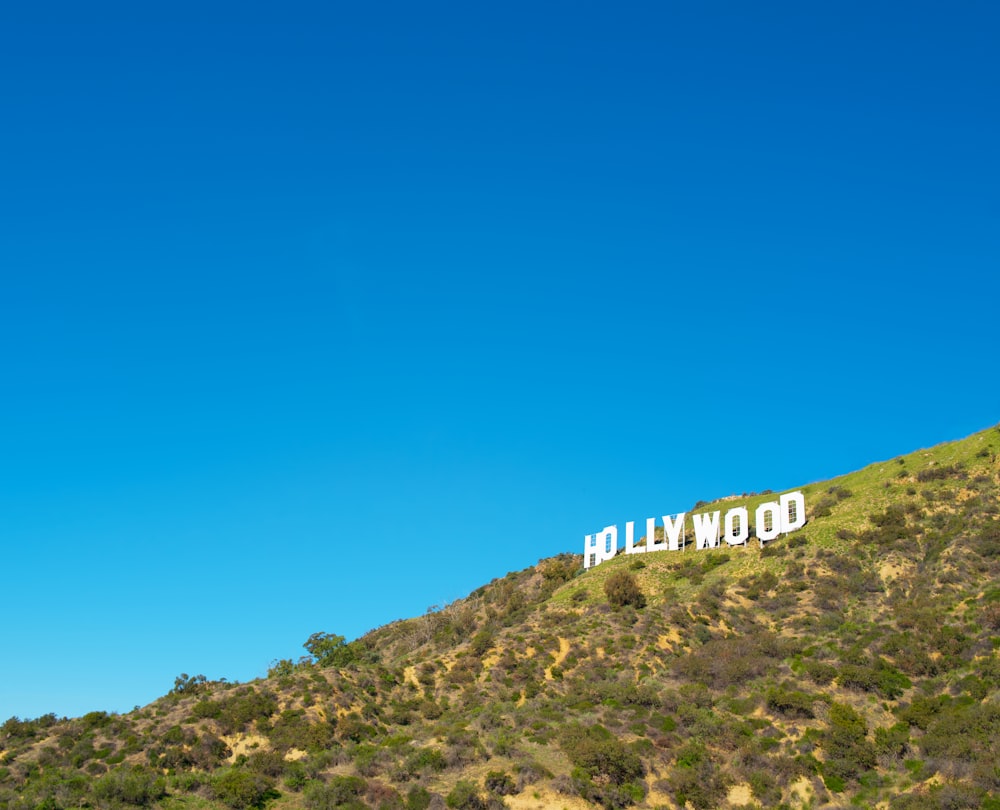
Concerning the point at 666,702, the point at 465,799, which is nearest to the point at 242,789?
the point at 465,799

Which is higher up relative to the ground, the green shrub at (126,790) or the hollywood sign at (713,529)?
the hollywood sign at (713,529)

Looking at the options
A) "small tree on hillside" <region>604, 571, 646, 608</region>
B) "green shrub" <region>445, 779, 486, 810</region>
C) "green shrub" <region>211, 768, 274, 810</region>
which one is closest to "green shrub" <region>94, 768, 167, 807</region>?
"green shrub" <region>211, 768, 274, 810</region>

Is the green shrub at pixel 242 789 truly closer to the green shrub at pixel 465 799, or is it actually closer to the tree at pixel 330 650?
the green shrub at pixel 465 799

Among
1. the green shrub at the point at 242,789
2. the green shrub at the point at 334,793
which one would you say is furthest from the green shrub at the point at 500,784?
the green shrub at the point at 242,789

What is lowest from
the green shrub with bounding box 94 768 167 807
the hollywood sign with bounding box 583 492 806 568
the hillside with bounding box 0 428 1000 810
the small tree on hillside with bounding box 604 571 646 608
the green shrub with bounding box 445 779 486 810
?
the green shrub with bounding box 445 779 486 810

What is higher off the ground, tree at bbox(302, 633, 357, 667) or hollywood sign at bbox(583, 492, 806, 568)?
hollywood sign at bbox(583, 492, 806, 568)

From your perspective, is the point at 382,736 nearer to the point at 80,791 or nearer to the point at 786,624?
the point at 80,791

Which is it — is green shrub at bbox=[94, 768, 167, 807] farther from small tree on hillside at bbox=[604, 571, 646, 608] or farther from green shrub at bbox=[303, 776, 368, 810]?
small tree on hillside at bbox=[604, 571, 646, 608]
